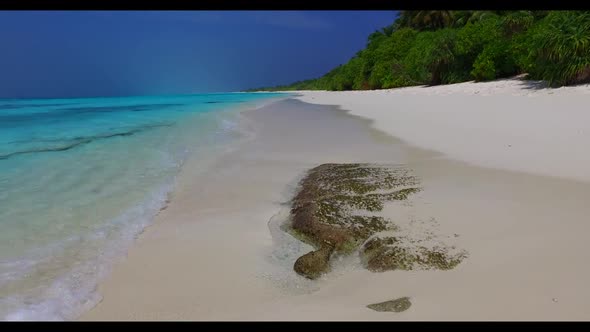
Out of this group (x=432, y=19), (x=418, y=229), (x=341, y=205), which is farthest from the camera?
(x=432, y=19)

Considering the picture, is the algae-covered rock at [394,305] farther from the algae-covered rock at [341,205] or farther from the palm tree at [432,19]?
the palm tree at [432,19]

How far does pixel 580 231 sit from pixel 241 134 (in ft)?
29.3

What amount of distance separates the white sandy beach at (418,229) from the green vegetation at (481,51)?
814 centimetres

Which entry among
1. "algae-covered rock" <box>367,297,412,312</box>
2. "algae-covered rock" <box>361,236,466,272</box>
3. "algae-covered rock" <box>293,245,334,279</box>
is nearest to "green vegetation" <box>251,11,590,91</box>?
"algae-covered rock" <box>361,236,466,272</box>

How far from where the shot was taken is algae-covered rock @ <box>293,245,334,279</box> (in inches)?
104

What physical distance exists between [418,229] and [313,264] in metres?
0.98

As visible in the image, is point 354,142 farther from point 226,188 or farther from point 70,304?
point 70,304

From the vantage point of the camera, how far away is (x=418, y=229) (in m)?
3.04

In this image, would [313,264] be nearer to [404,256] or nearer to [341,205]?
[404,256]

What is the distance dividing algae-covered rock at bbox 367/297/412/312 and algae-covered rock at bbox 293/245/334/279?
587 mm

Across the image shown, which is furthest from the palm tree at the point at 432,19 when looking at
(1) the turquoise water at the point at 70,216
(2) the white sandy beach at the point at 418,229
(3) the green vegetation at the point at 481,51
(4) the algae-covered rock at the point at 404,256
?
(4) the algae-covered rock at the point at 404,256

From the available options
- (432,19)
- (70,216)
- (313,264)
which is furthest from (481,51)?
(432,19)

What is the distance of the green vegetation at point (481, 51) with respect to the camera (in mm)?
12219
